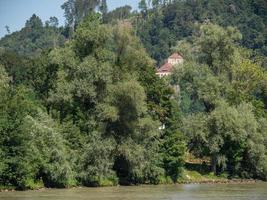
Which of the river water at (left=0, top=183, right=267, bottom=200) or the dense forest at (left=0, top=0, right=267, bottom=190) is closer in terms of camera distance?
the river water at (left=0, top=183, right=267, bottom=200)

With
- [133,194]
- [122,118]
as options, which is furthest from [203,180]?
[133,194]

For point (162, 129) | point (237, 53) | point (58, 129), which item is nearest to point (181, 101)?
point (237, 53)

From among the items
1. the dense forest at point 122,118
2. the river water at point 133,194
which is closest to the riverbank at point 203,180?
the dense forest at point 122,118

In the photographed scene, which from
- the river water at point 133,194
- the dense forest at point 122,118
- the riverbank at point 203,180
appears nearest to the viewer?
the river water at point 133,194

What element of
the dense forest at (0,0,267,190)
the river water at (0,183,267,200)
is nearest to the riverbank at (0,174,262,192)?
the dense forest at (0,0,267,190)

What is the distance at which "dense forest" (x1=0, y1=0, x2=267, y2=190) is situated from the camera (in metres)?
57.3

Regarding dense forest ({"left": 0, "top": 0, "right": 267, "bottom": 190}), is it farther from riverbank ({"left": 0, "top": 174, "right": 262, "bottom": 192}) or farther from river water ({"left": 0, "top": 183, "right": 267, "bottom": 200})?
river water ({"left": 0, "top": 183, "right": 267, "bottom": 200})

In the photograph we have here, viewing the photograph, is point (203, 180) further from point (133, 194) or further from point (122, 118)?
point (133, 194)

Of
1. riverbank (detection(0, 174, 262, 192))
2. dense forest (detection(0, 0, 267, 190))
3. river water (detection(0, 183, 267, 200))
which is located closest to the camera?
river water (detection(0, 183, 267, 200))

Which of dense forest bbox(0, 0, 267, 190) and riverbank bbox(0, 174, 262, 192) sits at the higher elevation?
dense forest bbox(0, 0, 267, 190)

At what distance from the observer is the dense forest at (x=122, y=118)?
57312 mm

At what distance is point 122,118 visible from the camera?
6550cm

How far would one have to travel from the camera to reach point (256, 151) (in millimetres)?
76250

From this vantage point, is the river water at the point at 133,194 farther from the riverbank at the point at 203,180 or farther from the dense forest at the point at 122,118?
the riverbank at the point at 203,180
